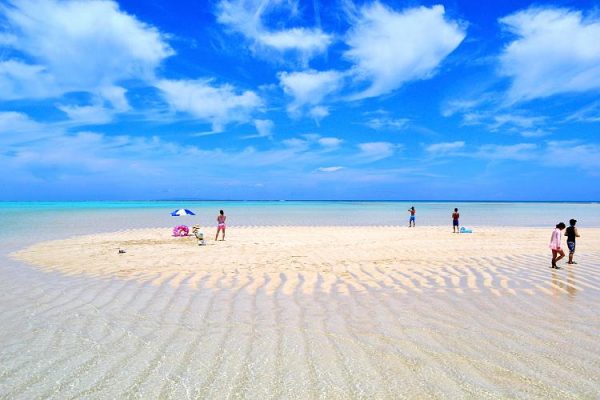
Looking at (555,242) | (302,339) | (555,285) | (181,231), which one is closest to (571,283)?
(555,285)

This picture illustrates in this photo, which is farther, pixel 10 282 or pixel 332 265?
pixel 332 265

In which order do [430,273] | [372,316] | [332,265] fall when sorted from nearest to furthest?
[372,316], [430,273], [332,265]

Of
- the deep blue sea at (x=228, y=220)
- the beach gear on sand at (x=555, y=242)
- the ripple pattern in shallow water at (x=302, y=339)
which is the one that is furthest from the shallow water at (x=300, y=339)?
the deep blue sea at (x=228, y=220)

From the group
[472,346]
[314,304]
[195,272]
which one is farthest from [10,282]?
[472,346]

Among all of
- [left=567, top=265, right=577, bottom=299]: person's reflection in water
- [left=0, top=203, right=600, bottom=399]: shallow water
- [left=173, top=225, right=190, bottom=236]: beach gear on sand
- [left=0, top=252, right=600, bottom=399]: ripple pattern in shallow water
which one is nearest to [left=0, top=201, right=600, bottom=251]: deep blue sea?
[left=173, top=225, right=190, bottom=236]: beach gear on sand

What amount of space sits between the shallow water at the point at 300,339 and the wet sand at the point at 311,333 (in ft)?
0.08

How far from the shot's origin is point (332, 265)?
40.8ft

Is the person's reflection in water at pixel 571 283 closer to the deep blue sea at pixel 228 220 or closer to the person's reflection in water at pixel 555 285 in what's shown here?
the person's reflection in water at pixel 555 285

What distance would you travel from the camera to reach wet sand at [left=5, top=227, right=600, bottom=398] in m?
4.41

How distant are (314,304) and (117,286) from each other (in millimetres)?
4787

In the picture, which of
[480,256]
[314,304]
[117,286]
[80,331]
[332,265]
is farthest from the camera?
[480,256]

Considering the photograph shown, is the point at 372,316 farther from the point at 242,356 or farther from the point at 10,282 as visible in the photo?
the point at 10,282

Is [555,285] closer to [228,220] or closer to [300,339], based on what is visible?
[300,339]

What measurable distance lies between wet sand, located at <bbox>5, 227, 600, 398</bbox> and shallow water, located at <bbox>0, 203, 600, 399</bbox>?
0.02 m
